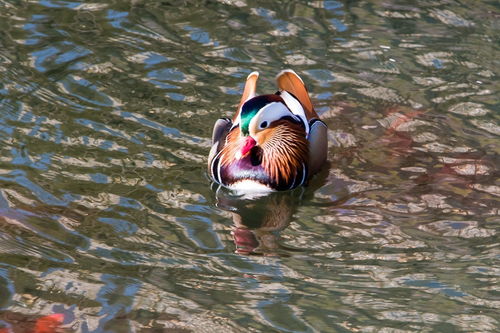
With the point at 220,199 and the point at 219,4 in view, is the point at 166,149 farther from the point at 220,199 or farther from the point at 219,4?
the point at 219,4

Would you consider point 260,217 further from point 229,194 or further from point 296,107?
point 296,107

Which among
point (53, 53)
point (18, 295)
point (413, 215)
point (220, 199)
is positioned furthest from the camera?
point (53, 53)

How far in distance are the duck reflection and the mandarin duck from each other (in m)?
0.13

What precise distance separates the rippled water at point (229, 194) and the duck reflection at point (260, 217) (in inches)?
1.0

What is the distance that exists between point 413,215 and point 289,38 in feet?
12.0

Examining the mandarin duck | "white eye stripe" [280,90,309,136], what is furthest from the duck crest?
"white eye stripe" [280,90,309,136]

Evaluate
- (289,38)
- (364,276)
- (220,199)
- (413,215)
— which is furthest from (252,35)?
(364,276)

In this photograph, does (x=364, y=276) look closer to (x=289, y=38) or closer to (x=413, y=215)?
(x=413, y=215)

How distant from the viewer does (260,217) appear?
27.7 ft

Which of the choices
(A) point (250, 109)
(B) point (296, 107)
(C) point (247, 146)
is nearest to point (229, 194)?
(C) point (247, 146)

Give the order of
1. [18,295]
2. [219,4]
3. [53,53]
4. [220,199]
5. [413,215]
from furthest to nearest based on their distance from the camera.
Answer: [219,4]
[53,53]
[220,199]
[413,215]
[18,295]

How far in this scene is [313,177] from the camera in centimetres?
909

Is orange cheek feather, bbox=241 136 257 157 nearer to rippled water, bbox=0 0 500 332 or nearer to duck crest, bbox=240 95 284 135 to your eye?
duck crest, bbox=240 95 284 135

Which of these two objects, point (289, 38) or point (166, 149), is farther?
point (289, 38)
